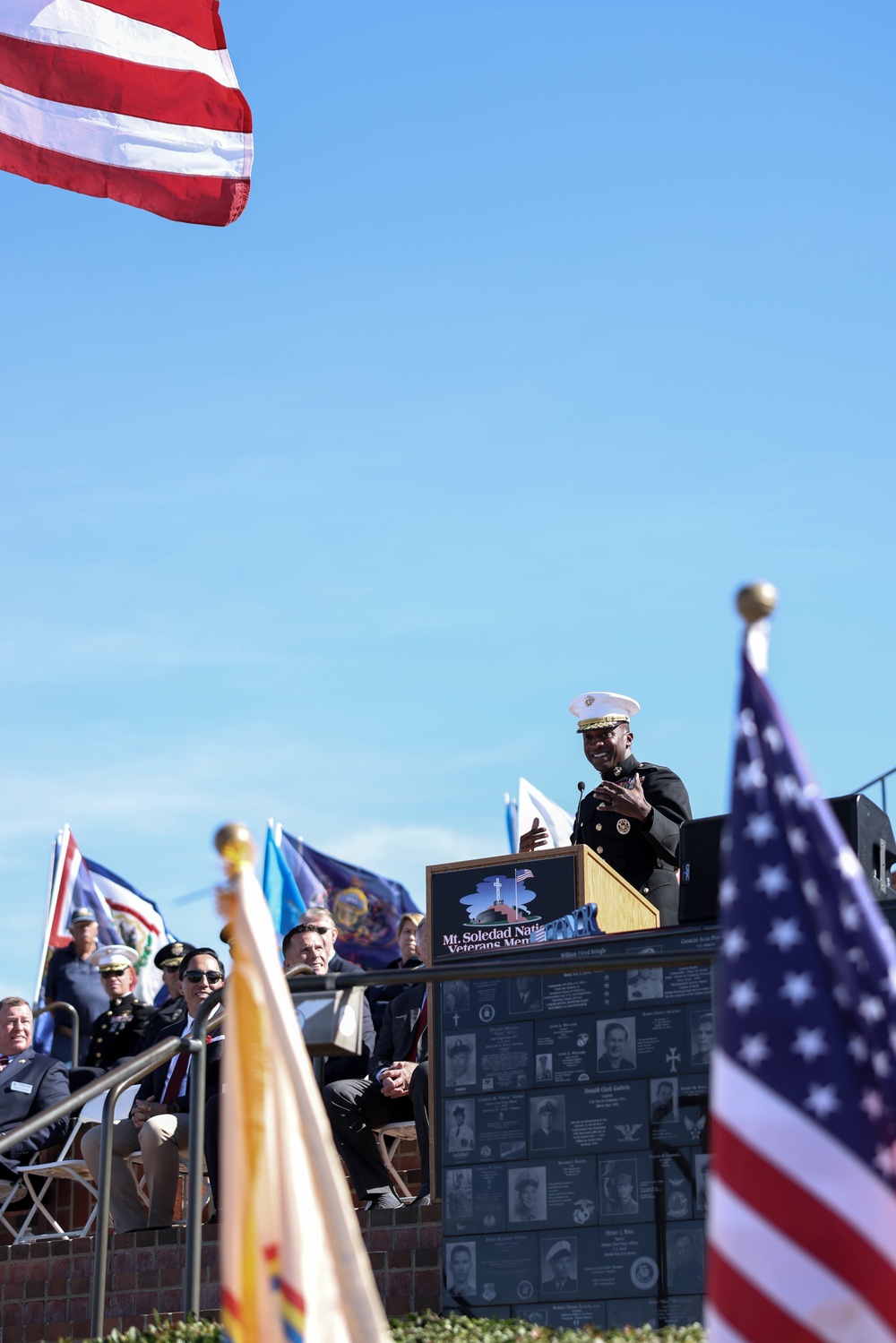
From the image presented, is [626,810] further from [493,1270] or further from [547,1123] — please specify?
[493,1270]

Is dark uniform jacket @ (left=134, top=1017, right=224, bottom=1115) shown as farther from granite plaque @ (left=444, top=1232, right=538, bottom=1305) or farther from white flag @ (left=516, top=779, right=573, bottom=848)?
white flag @ (left=516, top=779, right=573, bottom=848)

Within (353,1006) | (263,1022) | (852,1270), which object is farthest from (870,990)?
(353,1006)

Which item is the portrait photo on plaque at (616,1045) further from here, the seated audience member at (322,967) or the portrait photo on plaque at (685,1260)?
the seated audience member at (322,967)

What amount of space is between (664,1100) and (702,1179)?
38 centimetres

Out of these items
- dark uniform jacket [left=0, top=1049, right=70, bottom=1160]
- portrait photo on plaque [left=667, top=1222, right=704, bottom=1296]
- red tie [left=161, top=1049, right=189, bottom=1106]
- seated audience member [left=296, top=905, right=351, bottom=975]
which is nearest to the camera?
portrait photo on plaque [left=667, top=1222, right=704, bottom=1296]

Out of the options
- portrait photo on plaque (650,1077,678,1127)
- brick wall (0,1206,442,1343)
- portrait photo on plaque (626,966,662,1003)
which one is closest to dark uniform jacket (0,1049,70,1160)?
brick wall (0,1206,442,1343)

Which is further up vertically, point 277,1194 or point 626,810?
point 626,810

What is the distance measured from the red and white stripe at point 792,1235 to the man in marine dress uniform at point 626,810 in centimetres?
572

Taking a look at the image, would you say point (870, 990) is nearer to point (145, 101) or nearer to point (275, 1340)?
point (275, 1340)

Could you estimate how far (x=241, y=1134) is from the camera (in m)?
3.96

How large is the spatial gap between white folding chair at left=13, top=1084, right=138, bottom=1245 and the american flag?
716 centimetres

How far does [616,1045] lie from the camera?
7.68 metres

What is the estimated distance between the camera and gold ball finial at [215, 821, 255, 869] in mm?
4117

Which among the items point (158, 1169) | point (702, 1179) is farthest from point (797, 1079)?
point (158, 1169)
